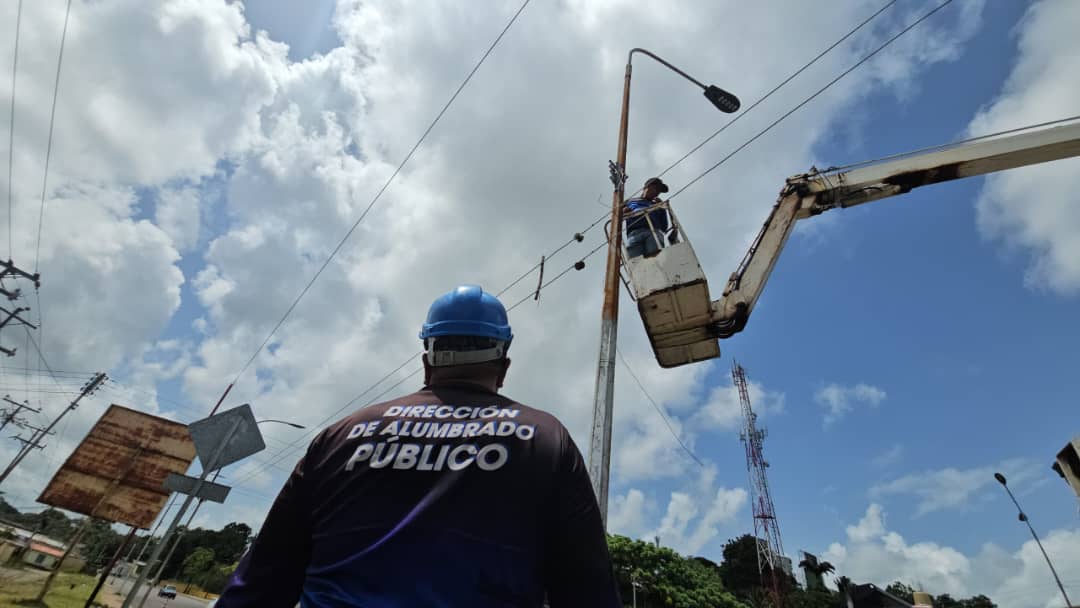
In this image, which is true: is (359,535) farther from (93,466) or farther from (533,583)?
(93,466)

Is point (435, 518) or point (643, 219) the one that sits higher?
point (643, 219)

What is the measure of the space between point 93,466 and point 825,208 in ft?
85.4

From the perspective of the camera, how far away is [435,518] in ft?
4.10

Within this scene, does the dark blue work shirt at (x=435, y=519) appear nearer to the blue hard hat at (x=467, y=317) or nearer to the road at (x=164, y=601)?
the blue hard hat at (x=467, y=317)

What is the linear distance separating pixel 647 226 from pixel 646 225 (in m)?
0.03

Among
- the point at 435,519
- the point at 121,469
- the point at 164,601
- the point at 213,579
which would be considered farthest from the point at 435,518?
the point at 213,579

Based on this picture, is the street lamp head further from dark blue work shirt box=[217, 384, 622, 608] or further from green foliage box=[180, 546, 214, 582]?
green foliage box=[180, 546, 214, 582]

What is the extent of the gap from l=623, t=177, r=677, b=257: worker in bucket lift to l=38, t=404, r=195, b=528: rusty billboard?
2029cm

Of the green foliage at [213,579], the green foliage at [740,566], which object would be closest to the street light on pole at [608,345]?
the green foliage at [740,566]

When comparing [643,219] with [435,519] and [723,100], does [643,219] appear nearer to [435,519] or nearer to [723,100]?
[723,100]

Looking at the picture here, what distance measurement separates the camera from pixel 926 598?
4719mm

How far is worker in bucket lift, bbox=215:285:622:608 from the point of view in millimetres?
1201

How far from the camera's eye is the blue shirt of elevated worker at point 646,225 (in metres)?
6.74

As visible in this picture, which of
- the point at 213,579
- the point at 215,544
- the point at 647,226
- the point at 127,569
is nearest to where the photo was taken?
the point at 647,226
